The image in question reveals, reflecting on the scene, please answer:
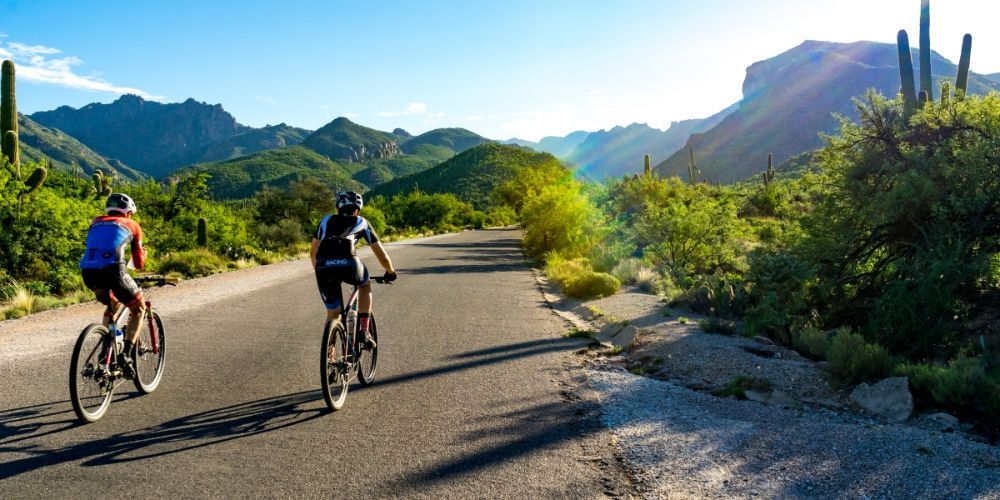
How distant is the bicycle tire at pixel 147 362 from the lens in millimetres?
5887

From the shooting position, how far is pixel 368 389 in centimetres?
634

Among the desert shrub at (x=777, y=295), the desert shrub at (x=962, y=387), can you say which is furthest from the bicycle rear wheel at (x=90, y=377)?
the desert shrub at (x=777, y=295)

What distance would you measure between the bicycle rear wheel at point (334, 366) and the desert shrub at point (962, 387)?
17.7 feet

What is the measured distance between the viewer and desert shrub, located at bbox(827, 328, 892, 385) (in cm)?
602

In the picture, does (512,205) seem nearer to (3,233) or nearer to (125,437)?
(3,233)

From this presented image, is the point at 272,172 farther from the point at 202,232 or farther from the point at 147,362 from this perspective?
the point at 147,362

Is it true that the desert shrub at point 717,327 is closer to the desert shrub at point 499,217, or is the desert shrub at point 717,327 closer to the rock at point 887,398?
the rock at point 887,398

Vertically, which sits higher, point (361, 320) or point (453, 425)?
point (361, 320)

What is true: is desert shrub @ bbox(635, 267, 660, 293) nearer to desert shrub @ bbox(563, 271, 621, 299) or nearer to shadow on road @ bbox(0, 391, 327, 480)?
desert shrub @ bbox(563, 271, 621, 299)

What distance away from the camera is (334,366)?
5.57m

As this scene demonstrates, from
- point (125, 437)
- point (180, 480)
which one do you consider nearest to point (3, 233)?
point (125, 437)

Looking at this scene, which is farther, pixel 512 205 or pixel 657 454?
pixel 512 205

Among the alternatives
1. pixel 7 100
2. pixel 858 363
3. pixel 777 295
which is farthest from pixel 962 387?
pixel 7 100

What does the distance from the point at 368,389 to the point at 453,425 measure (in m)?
1.56
